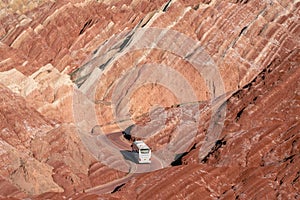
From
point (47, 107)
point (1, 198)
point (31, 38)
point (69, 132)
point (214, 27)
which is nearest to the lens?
point (1, 198)

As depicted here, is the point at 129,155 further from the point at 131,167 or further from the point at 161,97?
the point at 161,97

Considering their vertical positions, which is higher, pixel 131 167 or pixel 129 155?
pixel 131 167

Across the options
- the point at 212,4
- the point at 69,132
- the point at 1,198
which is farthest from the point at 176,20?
the point at 1,198

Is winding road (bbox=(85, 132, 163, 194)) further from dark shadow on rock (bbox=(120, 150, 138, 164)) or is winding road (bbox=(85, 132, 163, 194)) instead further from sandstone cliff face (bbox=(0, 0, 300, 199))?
sandstone cliff face (bbox=(0, 0, 300, 199))

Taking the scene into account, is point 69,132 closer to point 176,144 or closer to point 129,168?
point 129,168

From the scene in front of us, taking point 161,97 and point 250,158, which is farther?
point 161,97

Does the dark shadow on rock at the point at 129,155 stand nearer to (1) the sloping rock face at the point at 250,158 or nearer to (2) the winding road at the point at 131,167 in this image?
(2) the winding road at the point at 131,167

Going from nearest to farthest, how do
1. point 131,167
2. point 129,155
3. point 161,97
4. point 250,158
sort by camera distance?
point 250,158 → point 131,167 → point 129,155 → point 161,97

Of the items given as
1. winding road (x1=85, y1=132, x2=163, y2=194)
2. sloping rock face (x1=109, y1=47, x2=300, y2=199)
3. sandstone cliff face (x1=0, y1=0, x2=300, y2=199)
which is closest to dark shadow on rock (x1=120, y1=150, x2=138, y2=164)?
winding road (x1=85, y1=132, x2=163, y2=194)

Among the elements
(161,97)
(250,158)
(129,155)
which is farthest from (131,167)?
(161,97)
